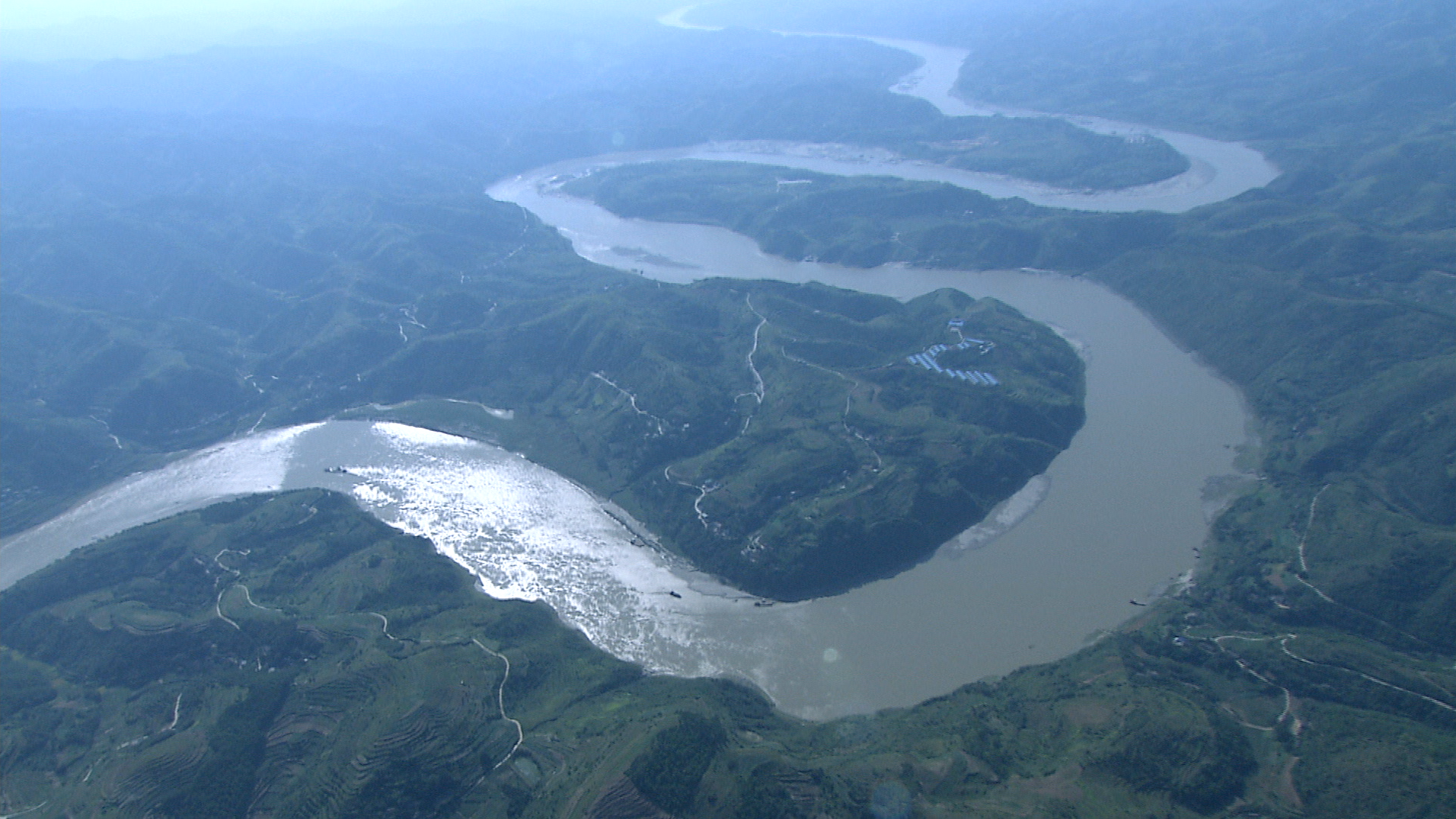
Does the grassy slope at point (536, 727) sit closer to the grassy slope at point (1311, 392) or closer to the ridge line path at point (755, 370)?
the grassy slope at point (1311, 392)

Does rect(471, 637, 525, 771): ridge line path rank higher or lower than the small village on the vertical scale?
higher

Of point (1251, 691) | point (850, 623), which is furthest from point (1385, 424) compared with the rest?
point (850, 623)

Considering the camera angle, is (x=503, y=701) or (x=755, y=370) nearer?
(x=503, y=701)

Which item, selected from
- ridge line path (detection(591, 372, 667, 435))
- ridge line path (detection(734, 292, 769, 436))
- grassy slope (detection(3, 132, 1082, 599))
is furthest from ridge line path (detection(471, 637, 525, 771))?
ridge line path (detection(734, 292, 769, 436))

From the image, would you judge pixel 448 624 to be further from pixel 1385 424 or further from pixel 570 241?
pixel 570 241

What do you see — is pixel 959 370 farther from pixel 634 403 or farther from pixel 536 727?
pixel 536 727

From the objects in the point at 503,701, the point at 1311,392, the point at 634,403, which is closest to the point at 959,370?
the point at 1311,392

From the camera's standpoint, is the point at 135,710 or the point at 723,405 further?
the point at 723,405

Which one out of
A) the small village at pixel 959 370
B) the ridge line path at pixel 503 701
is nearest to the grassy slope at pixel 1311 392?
the small village at pixel 959 370

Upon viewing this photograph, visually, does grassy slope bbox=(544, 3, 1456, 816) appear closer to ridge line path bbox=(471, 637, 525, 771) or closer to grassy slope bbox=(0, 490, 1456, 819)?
grassy slope bbox=(0, 490, 1456, 819)
